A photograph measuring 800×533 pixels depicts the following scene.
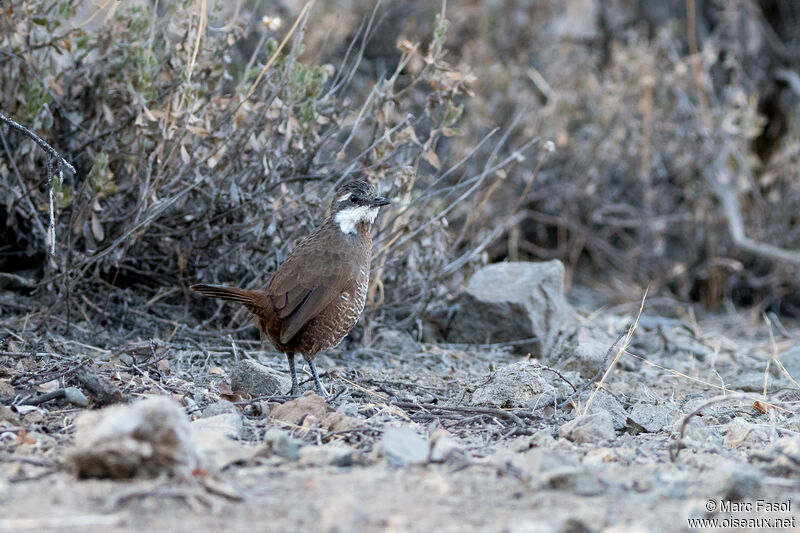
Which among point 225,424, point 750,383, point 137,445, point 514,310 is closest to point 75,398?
point 225,424

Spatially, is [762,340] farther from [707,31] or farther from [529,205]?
[707,31]

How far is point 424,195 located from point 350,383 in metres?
1.54

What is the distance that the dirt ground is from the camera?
92.4 inches

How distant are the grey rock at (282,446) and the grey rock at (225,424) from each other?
25 centimetres

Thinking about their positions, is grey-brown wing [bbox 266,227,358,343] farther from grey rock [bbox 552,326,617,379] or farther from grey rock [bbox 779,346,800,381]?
grey rock [bbox 779,346,800,381]

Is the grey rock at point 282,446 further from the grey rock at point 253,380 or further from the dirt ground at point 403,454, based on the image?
the grey rock at point 253,380

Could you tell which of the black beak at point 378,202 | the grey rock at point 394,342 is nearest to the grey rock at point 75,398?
the black beak at point 378,202

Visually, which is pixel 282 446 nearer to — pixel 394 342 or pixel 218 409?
pixel 218 409

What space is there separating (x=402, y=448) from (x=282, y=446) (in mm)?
393

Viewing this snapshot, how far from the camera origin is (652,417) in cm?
375

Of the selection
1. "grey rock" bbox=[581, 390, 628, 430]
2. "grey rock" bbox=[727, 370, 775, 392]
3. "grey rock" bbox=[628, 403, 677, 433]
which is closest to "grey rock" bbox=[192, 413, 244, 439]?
"grey rock" bbox=[581, 390, 628, 430]

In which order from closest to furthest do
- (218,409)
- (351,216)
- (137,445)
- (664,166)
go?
(137,445)
(218,409)
(351,216)
(664,166)

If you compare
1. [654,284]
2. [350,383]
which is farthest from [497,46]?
[350,383]

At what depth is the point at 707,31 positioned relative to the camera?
9.08m
